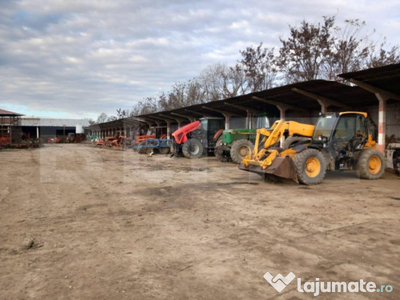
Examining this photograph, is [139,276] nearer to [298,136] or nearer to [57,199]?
[57,199]

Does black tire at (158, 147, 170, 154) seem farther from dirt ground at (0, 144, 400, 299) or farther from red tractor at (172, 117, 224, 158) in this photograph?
dirt ground at (0, 144, 400, 299)

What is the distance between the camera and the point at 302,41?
81.6ft

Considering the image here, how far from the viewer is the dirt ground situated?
364 centimetres

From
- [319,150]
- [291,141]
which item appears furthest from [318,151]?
[291,141]

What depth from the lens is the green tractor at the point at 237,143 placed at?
1662 centimetres

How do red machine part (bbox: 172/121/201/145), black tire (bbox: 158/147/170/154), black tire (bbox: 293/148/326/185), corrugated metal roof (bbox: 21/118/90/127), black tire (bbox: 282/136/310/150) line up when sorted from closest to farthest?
black tire (bbox: 293/148/326/185) → black tire (bbox: 282/136/310/150) → red machine part (bbox: 172/121/201/145) → black tire (bbox: 158/147/170/154) → corrugated metal roof (bbox: 21/118/90/127)

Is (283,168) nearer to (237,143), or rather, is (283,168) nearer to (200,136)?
(237,143)

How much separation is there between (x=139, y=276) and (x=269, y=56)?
29811 mm

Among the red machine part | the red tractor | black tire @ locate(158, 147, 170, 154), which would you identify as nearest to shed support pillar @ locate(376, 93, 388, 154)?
the red tractor

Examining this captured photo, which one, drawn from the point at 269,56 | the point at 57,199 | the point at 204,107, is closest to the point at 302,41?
the point at 269,56

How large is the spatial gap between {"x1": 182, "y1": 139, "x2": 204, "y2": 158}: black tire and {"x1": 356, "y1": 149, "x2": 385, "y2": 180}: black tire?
1095 cm

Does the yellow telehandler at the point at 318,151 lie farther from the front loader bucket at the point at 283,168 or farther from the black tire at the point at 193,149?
the black tire at the point at 193,149

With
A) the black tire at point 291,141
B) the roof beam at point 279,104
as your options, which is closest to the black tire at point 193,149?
the roof beam at point 279,104

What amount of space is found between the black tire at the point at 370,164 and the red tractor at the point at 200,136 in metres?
10.4
